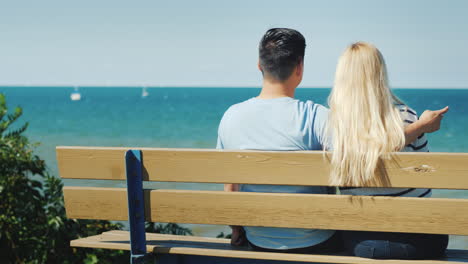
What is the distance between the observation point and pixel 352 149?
240 cm

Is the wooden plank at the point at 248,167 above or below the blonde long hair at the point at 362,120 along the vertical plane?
below

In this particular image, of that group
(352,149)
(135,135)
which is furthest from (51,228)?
(135,135)

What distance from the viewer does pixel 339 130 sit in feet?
8.05

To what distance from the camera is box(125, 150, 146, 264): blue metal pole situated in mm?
2520

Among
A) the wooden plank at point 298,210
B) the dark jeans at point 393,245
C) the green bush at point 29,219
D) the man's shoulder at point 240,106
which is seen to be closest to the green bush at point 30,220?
the green bush at point 29,219

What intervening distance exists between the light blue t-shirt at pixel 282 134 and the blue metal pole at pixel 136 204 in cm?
47

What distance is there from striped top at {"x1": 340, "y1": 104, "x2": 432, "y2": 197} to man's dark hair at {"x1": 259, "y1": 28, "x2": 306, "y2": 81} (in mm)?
497

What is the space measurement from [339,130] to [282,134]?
0.90 ft

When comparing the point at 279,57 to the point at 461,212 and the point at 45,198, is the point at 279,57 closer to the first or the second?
the point at 461,212

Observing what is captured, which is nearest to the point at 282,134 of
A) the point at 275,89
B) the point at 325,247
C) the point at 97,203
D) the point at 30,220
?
the point at 275,89

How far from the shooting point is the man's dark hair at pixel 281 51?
8.80 ft

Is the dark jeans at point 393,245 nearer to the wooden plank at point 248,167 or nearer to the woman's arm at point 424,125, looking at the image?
the wooden plank at point 248,167

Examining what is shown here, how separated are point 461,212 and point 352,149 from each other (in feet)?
1.53

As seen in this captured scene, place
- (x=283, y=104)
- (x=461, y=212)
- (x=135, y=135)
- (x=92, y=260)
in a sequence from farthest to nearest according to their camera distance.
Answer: (x=135, y=135)
(x=92, y=260)
(x=283, y=104)
(x=461, y=212)
